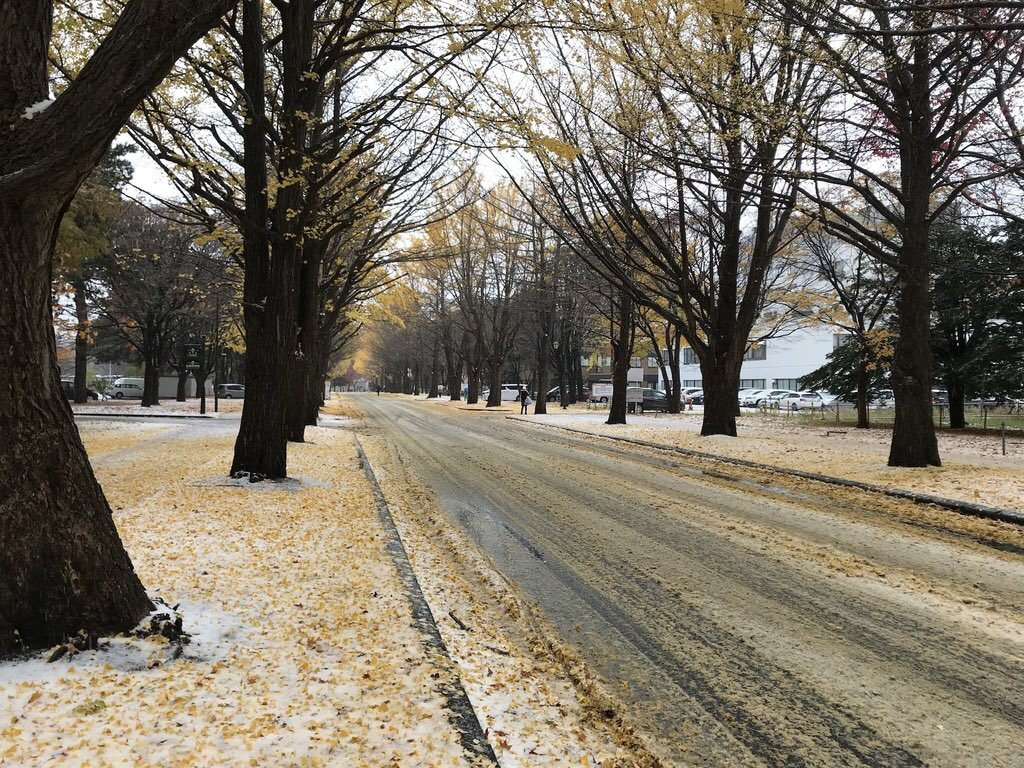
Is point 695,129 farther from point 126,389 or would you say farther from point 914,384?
point 126,389

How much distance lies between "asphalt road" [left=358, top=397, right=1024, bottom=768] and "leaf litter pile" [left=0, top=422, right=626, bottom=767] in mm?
713

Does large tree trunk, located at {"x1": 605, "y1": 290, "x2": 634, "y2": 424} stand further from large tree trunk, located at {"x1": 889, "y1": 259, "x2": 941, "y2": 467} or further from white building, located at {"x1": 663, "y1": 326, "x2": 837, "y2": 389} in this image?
white building, located at {"x1": 663, "y1": 326, "x2": 837, "y2": 389}

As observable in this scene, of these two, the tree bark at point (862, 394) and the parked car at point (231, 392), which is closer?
the tree bark at point (862, 394)

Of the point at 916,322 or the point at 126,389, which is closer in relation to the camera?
the point at 916,322

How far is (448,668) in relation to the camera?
348 centimetres

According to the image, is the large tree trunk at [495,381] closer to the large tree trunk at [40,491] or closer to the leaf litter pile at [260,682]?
the leaf litter pile at [260,682]

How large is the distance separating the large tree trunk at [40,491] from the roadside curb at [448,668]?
1631 mm

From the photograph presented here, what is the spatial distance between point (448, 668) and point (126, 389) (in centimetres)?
6013

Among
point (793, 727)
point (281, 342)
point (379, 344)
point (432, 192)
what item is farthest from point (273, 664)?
point (379, 344)

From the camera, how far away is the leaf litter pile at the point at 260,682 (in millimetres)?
2566

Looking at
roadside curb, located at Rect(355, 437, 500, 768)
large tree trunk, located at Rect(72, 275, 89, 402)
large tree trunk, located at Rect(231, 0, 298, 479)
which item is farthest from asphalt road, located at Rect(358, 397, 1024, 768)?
large tree trunk, located at Rect(72, 275, 89, 402)

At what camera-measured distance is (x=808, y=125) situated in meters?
12.0

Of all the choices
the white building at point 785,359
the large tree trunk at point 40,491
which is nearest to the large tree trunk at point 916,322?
the large tree trunk at point 40,491

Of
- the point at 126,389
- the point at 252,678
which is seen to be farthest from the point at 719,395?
the point at 126,389
